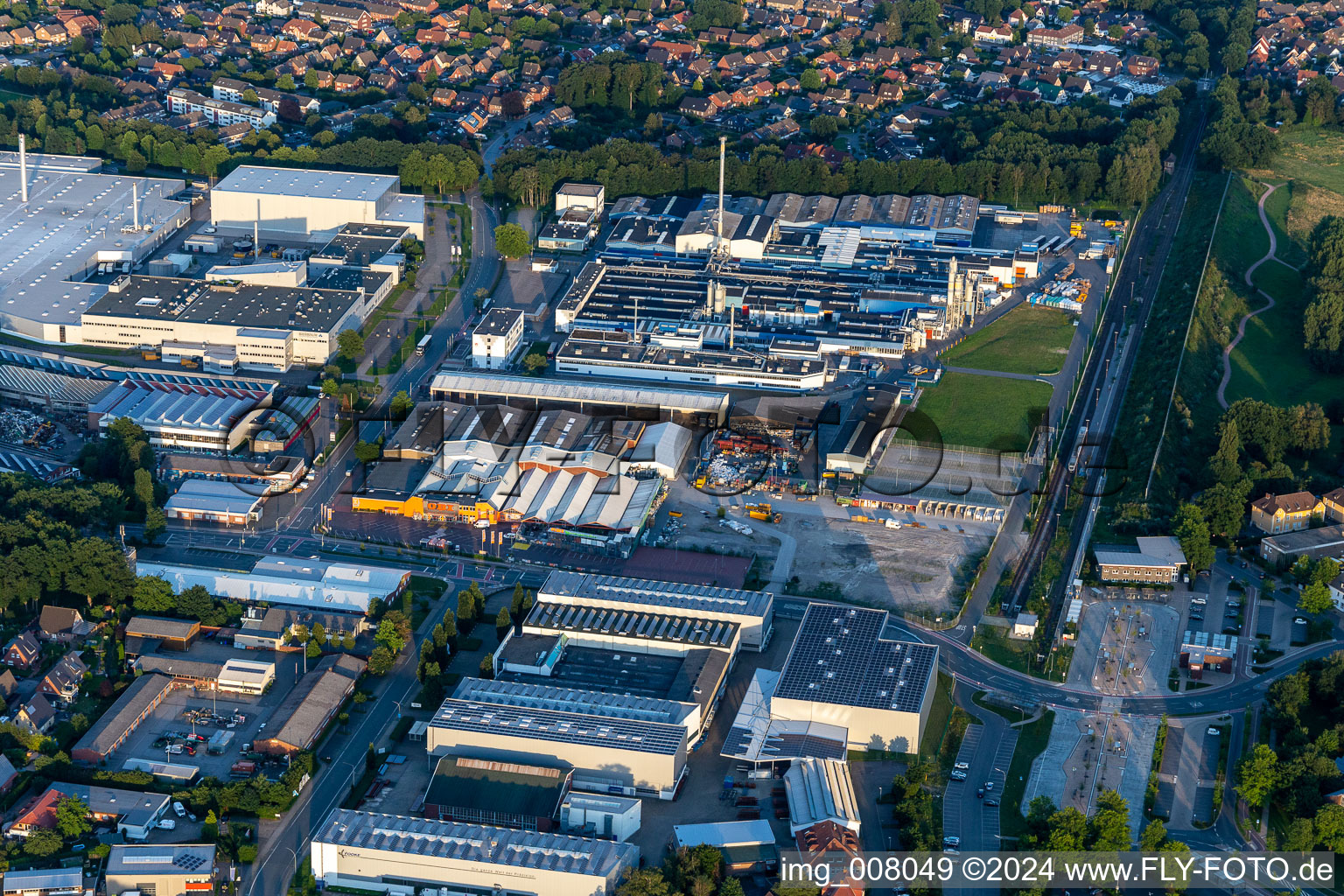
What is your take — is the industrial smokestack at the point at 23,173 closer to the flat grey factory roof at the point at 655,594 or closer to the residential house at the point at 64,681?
the residential house at the point at 64,681

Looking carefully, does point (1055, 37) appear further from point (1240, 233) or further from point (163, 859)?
point (163, 859)

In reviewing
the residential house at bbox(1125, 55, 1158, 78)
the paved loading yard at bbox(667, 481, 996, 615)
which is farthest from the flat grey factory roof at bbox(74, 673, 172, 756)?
the residential house at bbox(1125, 55, 1158, 78)

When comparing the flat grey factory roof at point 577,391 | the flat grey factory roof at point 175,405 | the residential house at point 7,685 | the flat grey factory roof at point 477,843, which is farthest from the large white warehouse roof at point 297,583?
the flat grey factory roof at point 577,391

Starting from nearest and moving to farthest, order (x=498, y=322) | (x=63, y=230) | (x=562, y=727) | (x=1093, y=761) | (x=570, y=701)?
(x=562, y=727)
(x=1093, y=761)
(x=570, y=701)
(x=498, y=322)
(x=63, y=230)

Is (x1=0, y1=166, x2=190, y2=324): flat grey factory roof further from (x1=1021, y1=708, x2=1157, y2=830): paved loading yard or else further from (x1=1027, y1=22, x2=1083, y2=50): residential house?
(x1=1027, y1=22, x2=1083, y2=50): residential house

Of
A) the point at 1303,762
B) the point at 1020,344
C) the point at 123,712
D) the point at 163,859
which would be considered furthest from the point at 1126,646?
the point at 123,712

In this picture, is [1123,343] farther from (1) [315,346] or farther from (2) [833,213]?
(1) [315,346]
